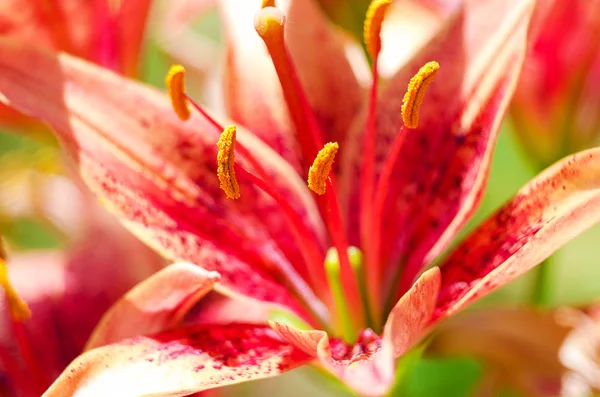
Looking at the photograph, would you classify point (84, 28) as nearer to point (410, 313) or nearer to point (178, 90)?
point (178, 90)

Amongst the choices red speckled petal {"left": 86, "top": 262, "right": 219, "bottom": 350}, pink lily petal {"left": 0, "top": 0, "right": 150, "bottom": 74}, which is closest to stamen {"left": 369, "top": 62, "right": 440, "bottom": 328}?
red speckled petal {"left": 86, "top": 262, "right": 219, "bottom": 350}

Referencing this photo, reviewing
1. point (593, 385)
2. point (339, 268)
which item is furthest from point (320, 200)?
point (593, 385)

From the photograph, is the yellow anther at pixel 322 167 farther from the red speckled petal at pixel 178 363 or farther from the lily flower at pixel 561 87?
the lily flower at pixel 561 87

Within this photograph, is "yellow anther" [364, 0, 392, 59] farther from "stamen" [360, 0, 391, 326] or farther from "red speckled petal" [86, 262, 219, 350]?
"red speckled petal" [86, 262, 219, 350]

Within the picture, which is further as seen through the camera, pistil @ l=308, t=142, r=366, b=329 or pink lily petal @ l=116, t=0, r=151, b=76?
pink lily petal @ l=116, t=0, r=151, b=76

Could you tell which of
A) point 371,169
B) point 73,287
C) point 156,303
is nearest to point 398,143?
point 371,169

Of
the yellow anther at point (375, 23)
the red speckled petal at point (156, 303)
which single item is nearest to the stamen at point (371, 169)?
the yellow anther at point (375, 23)
